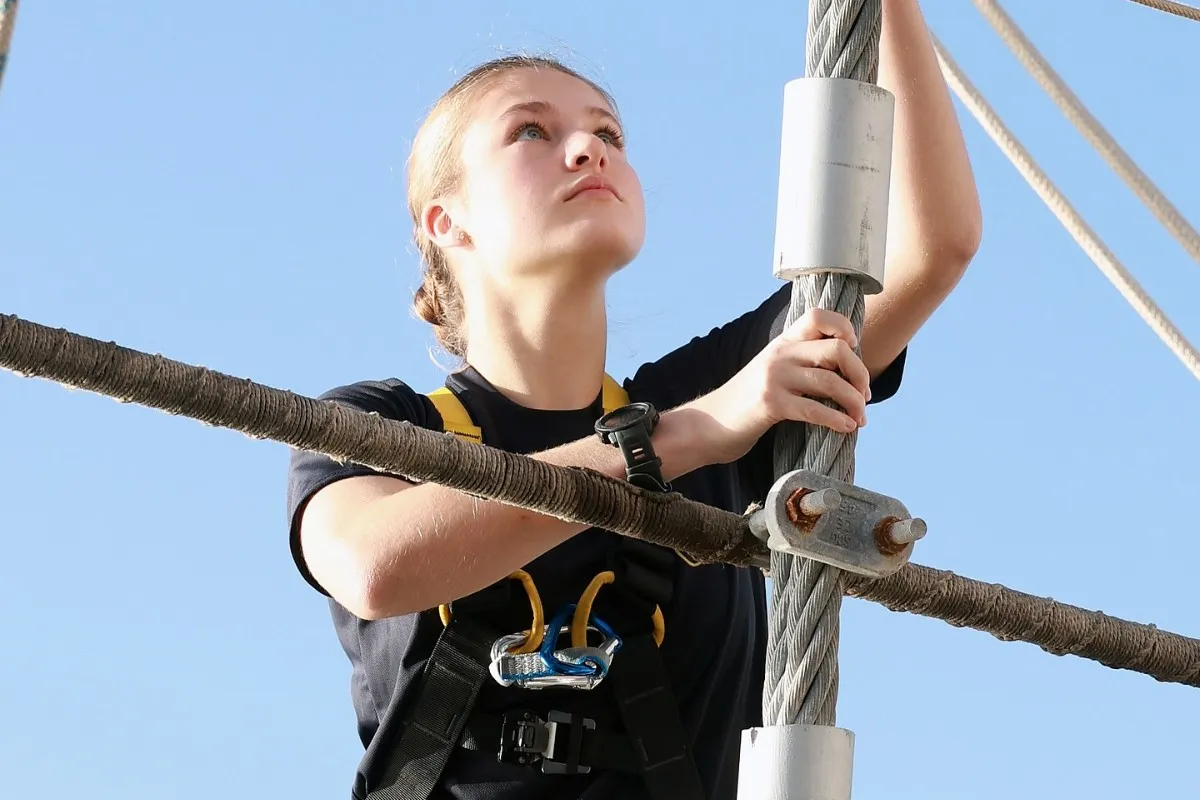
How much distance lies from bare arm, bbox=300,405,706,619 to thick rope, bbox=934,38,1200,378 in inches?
85.5

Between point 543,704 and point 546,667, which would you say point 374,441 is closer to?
point 546,667

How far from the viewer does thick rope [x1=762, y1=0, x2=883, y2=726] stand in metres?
2.32

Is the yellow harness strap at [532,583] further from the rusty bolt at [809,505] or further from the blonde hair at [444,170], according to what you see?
the rusty bolt at [809,505]

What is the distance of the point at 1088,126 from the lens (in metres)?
4.65

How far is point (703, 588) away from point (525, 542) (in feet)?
1.95

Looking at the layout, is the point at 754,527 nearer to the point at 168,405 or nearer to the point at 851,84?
the point at 851,84

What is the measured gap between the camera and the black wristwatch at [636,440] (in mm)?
2549

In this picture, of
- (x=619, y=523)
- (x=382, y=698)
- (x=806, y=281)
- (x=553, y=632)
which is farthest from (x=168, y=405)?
(x=382, y=698)

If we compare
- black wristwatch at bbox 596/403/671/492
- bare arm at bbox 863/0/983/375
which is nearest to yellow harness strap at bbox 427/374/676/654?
black wristwatch at bbox 596/403/671/492

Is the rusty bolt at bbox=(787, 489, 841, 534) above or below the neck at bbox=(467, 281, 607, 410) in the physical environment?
below

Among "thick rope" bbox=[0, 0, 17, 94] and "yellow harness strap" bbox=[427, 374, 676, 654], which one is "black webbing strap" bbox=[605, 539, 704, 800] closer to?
"yellow harness strap" bbox=[427, 374, 676, 654]

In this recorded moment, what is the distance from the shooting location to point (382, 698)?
3230 mm

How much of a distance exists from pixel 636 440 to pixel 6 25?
1.06 m

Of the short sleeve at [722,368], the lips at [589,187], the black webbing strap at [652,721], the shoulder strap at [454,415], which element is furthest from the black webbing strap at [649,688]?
the lips at [589,187]
